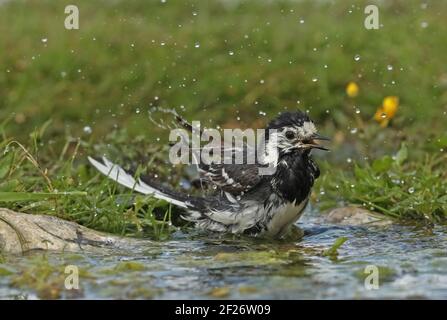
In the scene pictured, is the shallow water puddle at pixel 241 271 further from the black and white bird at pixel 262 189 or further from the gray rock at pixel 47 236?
the black and white bird at pixel 262 189

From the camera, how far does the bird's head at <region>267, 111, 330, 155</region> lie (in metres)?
7.35

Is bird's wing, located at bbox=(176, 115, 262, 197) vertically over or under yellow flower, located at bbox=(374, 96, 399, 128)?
under

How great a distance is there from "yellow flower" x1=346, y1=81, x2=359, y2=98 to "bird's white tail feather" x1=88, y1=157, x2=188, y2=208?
3.13 meters

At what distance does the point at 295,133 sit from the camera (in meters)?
7.36

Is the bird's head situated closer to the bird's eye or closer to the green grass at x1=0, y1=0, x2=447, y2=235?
A: the bird's eye

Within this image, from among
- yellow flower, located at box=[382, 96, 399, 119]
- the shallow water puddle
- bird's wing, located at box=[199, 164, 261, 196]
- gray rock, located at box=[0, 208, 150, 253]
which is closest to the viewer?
the shallow water puddle

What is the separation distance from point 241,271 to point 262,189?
1.74 m

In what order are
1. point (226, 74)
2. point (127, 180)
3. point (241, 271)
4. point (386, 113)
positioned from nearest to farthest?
point (241, 271) < point (127, 180) < point (386, 113) < point (226, 74)

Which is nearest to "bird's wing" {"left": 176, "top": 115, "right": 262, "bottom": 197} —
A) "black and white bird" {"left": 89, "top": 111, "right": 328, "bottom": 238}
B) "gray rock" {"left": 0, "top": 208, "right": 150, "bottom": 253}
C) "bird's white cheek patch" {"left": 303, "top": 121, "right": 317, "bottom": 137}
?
"black and white bird" {"left": 89, "top": 111, "right": 328, "bottom": 238}

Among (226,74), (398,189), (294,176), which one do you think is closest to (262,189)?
(294,176)

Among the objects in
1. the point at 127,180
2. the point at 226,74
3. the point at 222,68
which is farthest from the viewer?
the point at 222,68

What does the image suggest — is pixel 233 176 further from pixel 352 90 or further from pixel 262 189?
pixel 352 90

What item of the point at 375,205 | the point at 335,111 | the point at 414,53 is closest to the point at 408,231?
the point at 375,205

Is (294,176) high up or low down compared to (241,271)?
up
